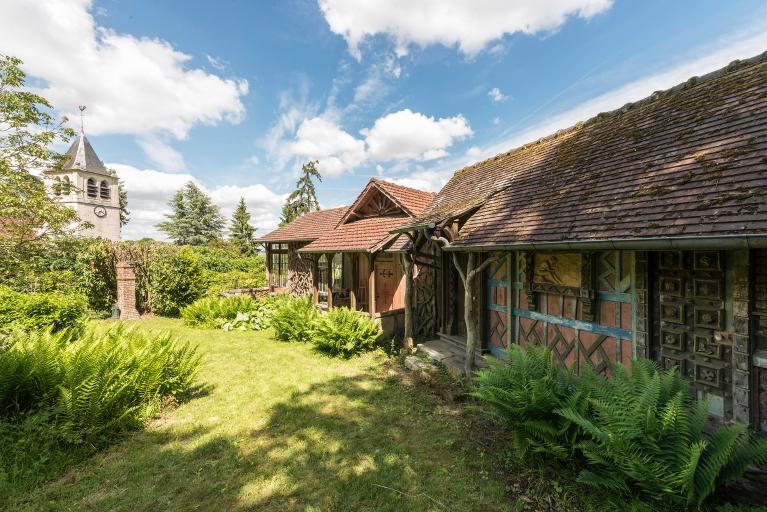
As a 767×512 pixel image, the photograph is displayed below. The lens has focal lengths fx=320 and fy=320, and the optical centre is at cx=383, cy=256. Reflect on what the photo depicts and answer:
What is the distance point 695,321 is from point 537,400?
84.5 inches

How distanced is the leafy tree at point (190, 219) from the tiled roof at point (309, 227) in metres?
22.6

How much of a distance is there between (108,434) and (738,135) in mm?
8830

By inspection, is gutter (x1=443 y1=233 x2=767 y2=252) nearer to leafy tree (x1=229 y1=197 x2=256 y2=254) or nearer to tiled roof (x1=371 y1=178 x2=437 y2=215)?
tiled roof (x1=371 y1=178 x2=437 y2=215)

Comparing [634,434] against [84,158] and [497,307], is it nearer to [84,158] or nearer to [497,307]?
[497,307]

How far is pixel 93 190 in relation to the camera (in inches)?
1187

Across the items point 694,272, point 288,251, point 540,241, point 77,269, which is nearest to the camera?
point 694,272

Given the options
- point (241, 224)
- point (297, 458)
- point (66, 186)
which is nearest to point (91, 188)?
point (241, 224)

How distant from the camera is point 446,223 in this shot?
21.1 feet

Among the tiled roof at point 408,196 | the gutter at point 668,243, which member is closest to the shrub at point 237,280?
the tiled roof at point 408,196

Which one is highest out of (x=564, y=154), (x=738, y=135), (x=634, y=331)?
(x=564, y=154)

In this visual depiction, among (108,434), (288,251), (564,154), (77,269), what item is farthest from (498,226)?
(77,269)

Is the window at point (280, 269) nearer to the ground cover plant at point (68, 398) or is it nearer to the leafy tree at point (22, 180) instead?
the leafy tree at point (22, 180)

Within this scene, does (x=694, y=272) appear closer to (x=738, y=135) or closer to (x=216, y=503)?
(x=738, y=135)

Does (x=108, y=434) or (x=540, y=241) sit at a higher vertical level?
(x=540, y=241)
